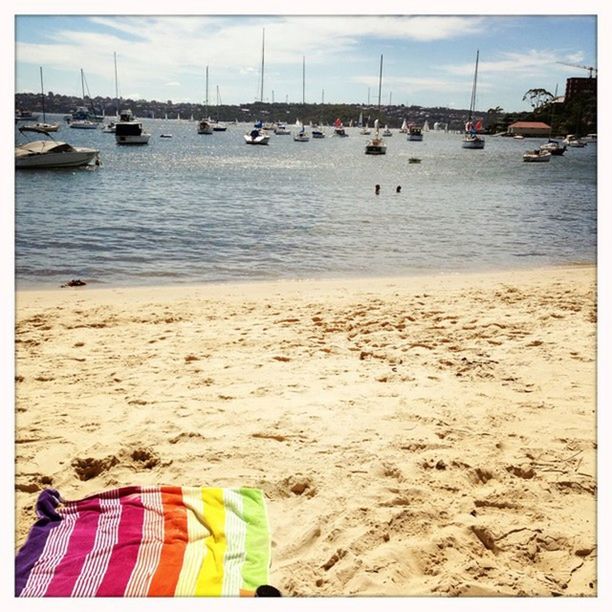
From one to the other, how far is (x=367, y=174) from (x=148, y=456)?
116 ft

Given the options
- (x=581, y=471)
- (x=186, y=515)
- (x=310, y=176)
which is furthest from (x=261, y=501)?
(x=310, y=176)

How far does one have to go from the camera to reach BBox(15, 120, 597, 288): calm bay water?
10.7 meters

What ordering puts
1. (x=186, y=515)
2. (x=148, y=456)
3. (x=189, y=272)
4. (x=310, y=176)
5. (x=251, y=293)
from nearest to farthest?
(x=186, y=515), (x=148, y=456), (x=251, y=293), (x=189, y=272), (x=310, y=176)

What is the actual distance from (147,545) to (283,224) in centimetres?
1394

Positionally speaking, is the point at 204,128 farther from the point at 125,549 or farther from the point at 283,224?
the point at 125,549

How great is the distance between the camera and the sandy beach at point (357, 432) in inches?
107

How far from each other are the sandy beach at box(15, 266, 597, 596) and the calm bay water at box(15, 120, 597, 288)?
145 centimetres

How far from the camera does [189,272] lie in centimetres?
1030

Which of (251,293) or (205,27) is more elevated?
(205,27)

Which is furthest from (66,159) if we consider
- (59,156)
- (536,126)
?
(536,126)

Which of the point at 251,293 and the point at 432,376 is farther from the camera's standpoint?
the point at 251,293

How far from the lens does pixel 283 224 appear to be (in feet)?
53.1

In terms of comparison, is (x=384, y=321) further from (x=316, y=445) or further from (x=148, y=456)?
(x=148, y=456)

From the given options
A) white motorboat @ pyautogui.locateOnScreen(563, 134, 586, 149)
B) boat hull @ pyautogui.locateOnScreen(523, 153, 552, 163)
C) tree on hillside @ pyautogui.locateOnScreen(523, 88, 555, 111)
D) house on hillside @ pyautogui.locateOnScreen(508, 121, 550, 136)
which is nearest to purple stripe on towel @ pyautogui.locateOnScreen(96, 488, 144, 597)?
white motorboat @ pyautogui.locateOnScreen(563, 134, 586, 149)
